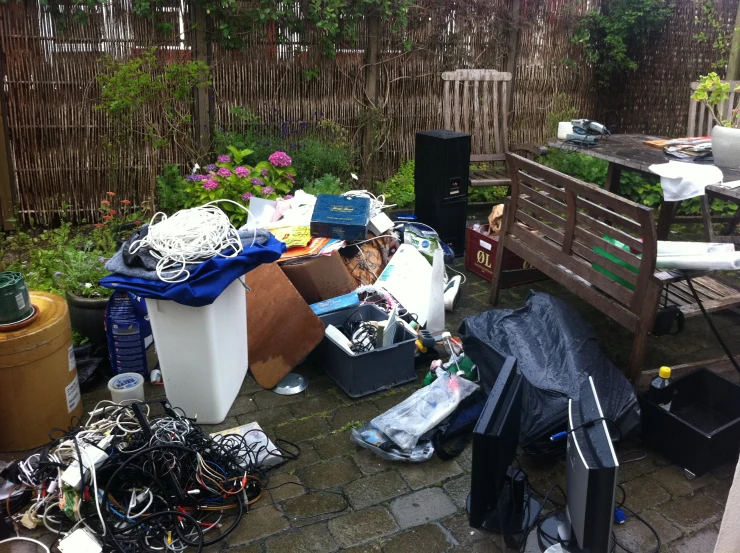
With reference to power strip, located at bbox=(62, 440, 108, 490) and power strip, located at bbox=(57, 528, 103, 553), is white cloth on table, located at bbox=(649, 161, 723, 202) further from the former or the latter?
power strip, located at bbox=(57, 528, 103, 553)

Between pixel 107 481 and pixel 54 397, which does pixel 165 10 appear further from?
pixel 107 481

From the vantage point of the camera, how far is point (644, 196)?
Answer: 22.3 feet

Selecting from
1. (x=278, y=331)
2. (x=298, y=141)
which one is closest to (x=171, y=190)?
(x=298, y=141)

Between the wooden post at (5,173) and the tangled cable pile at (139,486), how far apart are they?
351 cm

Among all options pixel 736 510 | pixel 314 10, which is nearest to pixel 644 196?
pixel 314 10

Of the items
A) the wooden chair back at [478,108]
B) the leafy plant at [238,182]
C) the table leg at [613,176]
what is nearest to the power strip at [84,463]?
the leafy plant at [238,182]

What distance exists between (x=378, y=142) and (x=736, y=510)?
227 inches

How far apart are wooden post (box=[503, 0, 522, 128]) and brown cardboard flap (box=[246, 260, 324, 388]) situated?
4.23m

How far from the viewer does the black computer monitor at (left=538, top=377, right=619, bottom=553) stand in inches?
78.7

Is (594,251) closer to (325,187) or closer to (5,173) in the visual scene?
(325,187)

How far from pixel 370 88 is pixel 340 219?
2.67m

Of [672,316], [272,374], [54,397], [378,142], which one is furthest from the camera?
[378,142]

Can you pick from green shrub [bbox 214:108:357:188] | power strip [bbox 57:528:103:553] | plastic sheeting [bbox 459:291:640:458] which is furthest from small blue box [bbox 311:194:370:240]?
power strip [bbox 57:528:103:553]

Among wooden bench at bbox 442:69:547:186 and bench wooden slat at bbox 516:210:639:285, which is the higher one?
wooden bench at bbox 442:69:547:186
